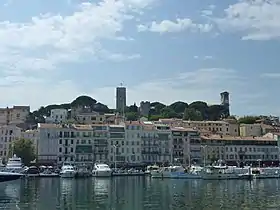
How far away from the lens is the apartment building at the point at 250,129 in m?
134

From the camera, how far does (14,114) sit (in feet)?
458

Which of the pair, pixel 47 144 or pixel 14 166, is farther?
pixel 47 144

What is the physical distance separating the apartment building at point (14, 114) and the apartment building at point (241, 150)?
185 ft

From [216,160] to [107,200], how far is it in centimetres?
7215

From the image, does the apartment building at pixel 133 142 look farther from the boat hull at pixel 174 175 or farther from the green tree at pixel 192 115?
the green tree at pixel 192 115

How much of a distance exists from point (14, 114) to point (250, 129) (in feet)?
229

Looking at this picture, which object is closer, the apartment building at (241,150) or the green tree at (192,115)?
the apartment building at (241,150)

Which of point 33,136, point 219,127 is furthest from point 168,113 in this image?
point 33,136

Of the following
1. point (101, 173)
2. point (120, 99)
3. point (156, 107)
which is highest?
point (120, 99)

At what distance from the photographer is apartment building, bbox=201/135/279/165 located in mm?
111375

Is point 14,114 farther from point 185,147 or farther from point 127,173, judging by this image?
point 127,173

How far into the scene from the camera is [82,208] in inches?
1375

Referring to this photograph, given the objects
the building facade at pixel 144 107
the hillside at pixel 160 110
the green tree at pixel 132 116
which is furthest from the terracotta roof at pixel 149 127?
the building facade at pixel 144 107

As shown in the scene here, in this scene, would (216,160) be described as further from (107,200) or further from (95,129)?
(107,200)
